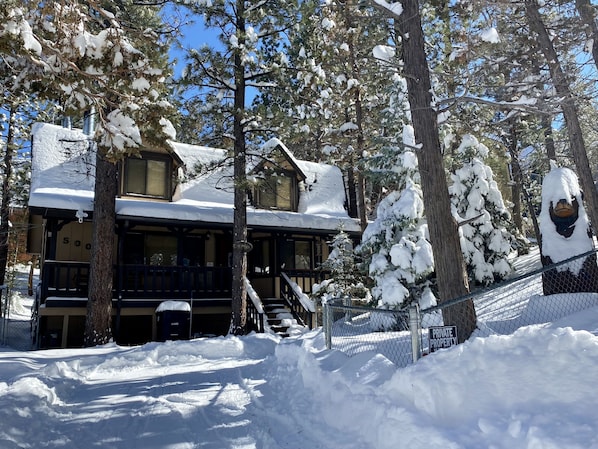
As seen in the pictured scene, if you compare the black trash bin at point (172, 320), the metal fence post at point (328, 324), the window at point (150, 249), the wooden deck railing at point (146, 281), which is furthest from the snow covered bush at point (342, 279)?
the metal fence post at point (328, 324)

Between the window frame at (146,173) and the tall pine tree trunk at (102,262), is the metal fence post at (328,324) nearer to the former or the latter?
the tall pine tree trunk at (102,262)

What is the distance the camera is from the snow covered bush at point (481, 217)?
16.3 meters

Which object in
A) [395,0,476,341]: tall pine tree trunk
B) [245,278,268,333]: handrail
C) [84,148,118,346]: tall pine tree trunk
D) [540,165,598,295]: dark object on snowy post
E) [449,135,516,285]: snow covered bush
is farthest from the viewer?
[449,135,516,285]: snow covered bush

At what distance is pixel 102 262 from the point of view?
42.6ft

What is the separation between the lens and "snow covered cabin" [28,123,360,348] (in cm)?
1502

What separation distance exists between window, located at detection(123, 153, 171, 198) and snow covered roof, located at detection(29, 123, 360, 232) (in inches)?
20.2

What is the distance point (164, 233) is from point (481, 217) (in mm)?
11727

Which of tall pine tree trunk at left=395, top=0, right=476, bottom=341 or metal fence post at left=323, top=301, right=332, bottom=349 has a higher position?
tall pine tree trunk at left=395, top=0, right=476, bottom=341

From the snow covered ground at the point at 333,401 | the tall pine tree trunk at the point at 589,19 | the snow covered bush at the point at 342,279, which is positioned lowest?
the snow covered ground at the point at 333,401

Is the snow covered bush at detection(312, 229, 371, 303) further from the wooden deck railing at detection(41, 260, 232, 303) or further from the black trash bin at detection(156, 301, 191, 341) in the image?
the black trash bin at detection(156, 301, 191, 341)

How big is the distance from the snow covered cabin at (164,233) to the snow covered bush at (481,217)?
4621 millimetres

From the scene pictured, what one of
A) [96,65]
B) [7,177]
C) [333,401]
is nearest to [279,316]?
[333,401]

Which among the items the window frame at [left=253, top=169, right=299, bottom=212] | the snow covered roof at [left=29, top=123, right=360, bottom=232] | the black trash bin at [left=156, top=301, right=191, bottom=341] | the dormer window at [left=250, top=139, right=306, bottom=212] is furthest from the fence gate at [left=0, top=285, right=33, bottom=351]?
the dormer window at [left=250, top=139, right=306, bottom=212]

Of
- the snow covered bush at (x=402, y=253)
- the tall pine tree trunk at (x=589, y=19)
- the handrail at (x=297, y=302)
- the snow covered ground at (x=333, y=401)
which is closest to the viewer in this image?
the snow covered ground at (x=333, y=401)
